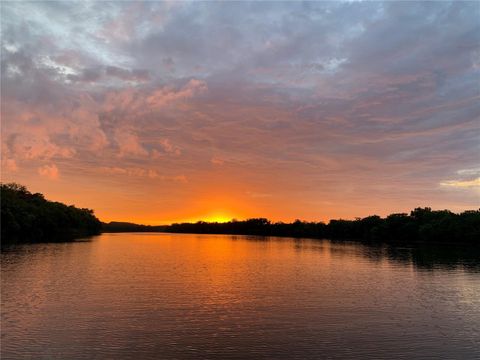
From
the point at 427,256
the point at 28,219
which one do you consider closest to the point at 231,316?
the point at 427,256

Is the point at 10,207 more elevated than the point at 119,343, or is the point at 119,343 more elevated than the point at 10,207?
the point at 10,207

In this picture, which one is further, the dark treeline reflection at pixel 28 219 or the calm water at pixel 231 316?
the dark treeline reflection at pixel 28 219

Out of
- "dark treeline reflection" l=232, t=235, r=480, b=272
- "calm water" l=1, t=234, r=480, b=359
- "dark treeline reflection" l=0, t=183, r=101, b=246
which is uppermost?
"dark treeline reflection" l=0, t=183, r=101, b=246

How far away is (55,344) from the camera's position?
75.9ft

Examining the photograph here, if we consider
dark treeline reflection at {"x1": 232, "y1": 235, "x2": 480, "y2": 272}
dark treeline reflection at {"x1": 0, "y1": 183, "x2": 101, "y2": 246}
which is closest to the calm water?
dark treeline reflection at {"x1": 232, "y1": 235, "x2": 480, "y2": 272}

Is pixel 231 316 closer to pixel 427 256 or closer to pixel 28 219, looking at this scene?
pixel 427 256

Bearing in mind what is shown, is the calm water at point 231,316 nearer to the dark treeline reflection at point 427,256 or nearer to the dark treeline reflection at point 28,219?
the dark treeline reflection at point 427,256

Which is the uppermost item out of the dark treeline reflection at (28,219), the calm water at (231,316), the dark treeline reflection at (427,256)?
the dark treeline reflection at (28,219)

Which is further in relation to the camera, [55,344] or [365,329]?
[365,329]

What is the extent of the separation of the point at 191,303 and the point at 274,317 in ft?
26.1

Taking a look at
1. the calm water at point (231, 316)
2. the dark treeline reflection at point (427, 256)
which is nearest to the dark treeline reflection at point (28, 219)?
the calm water at point (231, 316)

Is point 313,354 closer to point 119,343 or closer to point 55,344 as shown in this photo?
point 119,343

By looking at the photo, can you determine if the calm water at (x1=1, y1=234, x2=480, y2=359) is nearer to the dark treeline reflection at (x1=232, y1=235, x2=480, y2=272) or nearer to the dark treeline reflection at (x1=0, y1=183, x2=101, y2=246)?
the dark treeline reflection at (x1=232, y1=235, x2=480, y2=272)

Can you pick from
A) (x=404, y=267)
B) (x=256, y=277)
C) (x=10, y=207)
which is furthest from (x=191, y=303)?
(x=10, y=207)
